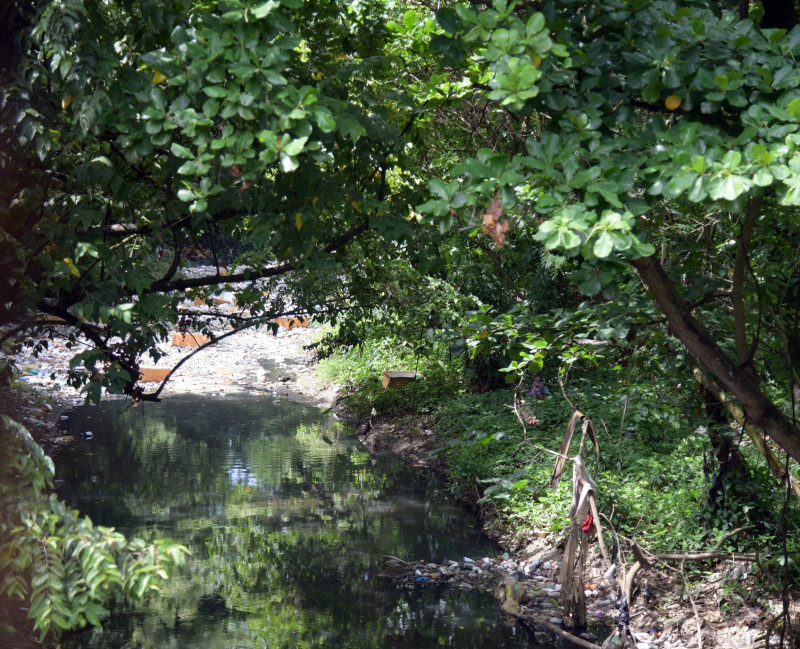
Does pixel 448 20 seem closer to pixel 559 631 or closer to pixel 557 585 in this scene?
pixel 559 631

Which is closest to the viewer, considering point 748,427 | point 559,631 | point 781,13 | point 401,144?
point 781,13

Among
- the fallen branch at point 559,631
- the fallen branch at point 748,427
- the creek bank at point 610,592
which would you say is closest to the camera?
the fallen branch at point 748,427

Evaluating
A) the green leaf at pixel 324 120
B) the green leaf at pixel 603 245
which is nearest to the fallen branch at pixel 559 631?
the green leaf at pixel 603 245

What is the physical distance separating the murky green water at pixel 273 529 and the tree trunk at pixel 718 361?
254 centimetres

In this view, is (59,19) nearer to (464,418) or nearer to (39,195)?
(39,195)

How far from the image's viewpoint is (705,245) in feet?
13.0

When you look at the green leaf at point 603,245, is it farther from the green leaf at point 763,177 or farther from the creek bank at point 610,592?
the creek bank at point 610,592

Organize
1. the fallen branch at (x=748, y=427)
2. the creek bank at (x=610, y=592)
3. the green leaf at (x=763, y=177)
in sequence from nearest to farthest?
1. the green leaf at (x=763, y=177)
2. the fallen branch at (x=748, y=427)
3. the creek bank at (x=610, y=592)

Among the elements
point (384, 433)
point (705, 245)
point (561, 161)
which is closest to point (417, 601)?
point (705, 245)

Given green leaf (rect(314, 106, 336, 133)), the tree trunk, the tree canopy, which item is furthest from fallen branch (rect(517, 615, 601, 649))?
green leaf (rect(314, 106, 336, 133))

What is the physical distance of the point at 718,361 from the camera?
2.67 metres

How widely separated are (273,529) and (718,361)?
4.90 metres

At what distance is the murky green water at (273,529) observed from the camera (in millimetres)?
4781

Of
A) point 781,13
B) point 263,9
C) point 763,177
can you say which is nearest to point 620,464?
point 781,13
